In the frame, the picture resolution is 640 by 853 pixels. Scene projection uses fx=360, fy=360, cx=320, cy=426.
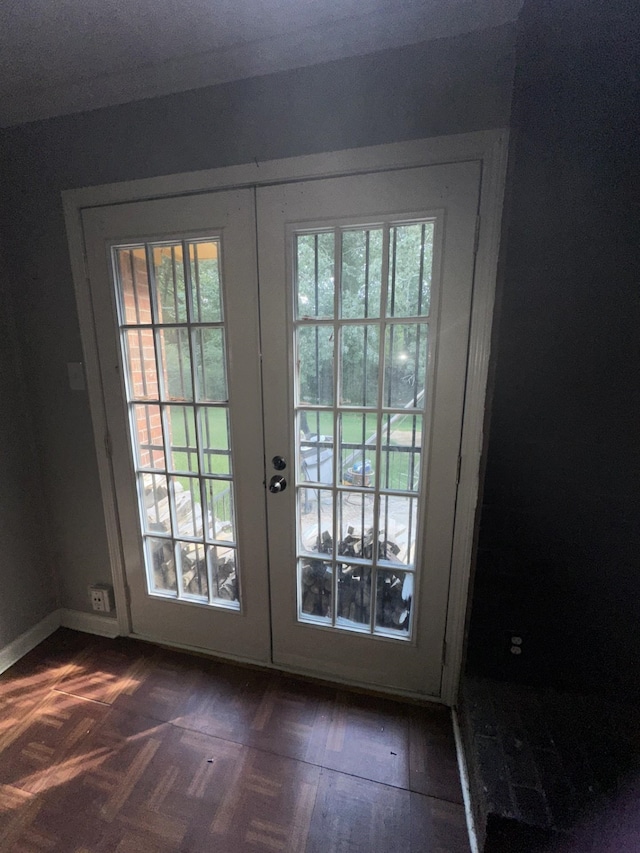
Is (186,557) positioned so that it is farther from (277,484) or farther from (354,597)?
(354,597)

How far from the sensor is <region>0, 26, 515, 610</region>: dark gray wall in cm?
111

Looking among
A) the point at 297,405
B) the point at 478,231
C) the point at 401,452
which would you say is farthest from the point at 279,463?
the point at 478,231

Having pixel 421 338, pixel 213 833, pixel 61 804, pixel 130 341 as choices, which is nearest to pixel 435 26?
pixel 421 338

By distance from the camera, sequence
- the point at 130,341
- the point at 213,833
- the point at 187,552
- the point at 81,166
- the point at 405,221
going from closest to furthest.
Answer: the point at 213,833 < the point at 405,221 < the point at 81,166 < the point at 130,341 < the point at 187,552

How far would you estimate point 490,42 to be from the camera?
1065mm

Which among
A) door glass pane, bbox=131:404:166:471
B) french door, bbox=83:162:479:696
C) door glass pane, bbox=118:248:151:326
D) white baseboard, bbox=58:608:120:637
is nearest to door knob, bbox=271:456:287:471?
french door, bbox=83:162:479:696

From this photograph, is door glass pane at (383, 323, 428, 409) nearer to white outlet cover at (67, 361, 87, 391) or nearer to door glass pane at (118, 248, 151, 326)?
door glass pane at (118, 248, 151, 326)

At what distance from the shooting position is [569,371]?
3.47 ft

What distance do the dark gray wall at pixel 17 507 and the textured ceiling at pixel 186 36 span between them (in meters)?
0.83

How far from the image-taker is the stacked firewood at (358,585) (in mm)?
1493

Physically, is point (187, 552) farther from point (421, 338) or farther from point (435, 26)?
point (435, 26)

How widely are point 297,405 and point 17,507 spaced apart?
149 centimetres

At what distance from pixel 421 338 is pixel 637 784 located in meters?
1.41

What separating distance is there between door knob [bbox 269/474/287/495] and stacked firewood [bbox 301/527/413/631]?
0.91 feet
